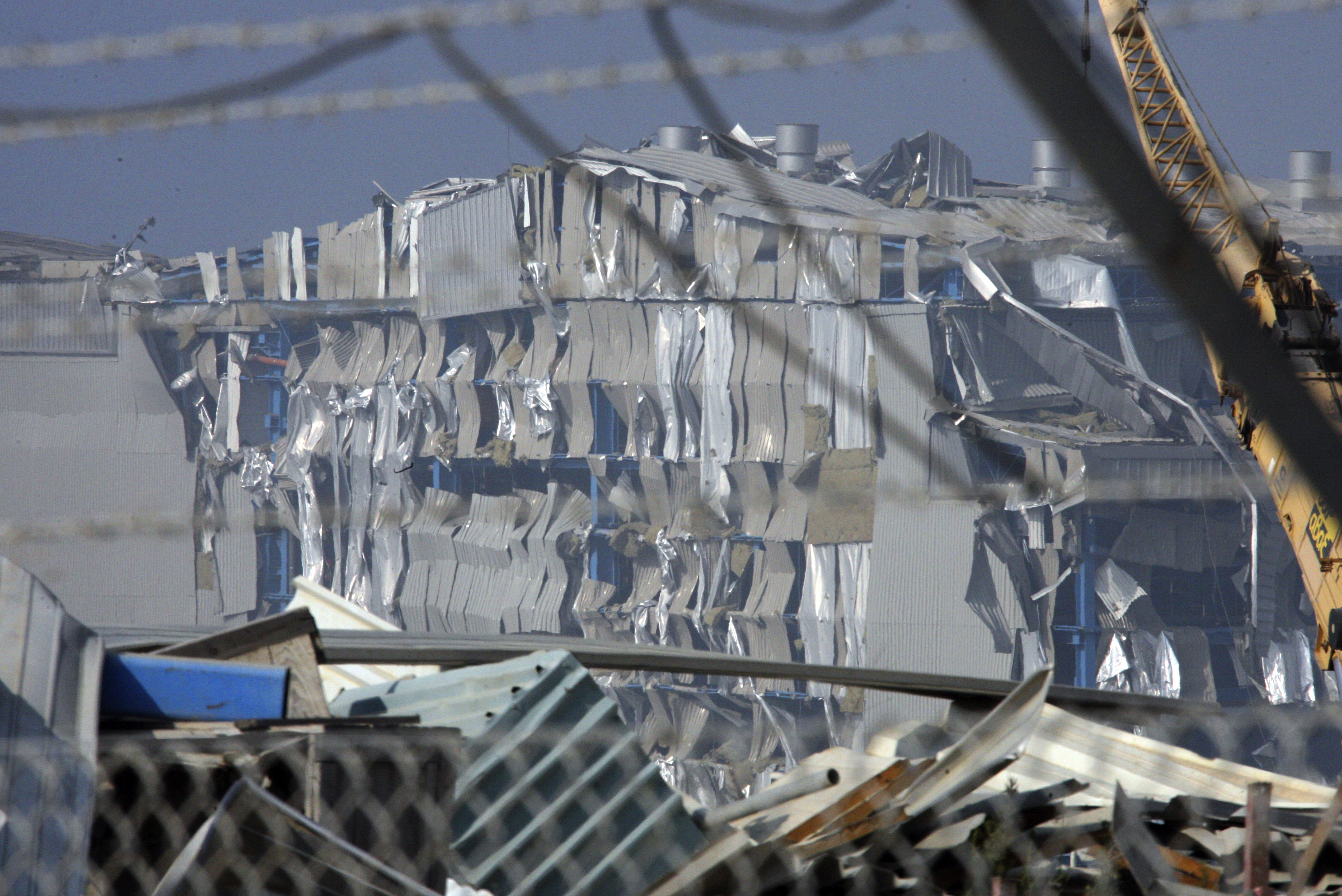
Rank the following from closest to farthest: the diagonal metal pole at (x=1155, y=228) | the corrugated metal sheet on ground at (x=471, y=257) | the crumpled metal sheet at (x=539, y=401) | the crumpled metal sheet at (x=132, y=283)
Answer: the diagonal metal pole at (x=1155, y=228) → the corrugated metal sheet on ground at (x=471, y=257) → the crumpled metal sheet at (x=539, y=401) → the crumpled metal sheet at (x=132, y=283)

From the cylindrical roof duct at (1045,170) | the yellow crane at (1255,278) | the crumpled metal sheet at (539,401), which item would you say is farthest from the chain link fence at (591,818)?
the crumpled metal sheet at (539,401)

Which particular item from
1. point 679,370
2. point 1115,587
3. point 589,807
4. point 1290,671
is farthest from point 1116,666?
point 589,807

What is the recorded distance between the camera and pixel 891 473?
17.8m

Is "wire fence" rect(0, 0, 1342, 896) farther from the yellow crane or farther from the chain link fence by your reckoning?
the yellow crane

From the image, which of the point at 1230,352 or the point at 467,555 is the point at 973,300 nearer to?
the point at 467,555

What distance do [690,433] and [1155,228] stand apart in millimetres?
18145

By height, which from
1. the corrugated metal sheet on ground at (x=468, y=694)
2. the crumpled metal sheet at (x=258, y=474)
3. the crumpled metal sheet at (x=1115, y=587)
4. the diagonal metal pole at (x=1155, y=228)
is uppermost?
the diagonal metal pole at (x=1155, y=228)

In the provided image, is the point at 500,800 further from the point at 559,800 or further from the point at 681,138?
the point at 681,138

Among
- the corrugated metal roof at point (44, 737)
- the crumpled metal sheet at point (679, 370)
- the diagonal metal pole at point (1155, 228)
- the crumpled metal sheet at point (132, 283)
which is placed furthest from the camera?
the crumpled metal sheet at point (132, 283)

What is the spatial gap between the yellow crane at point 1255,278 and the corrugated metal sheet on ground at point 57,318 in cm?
1481

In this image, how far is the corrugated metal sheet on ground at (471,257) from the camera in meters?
19.3

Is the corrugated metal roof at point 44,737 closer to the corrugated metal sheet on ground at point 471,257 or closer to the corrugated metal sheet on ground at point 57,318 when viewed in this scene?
the corrugated metal sheet on ground at point 471,257

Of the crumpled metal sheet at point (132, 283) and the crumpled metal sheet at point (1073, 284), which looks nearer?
the crumpled metal sheet at point (1073, 284)

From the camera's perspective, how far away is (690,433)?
61.4ft
